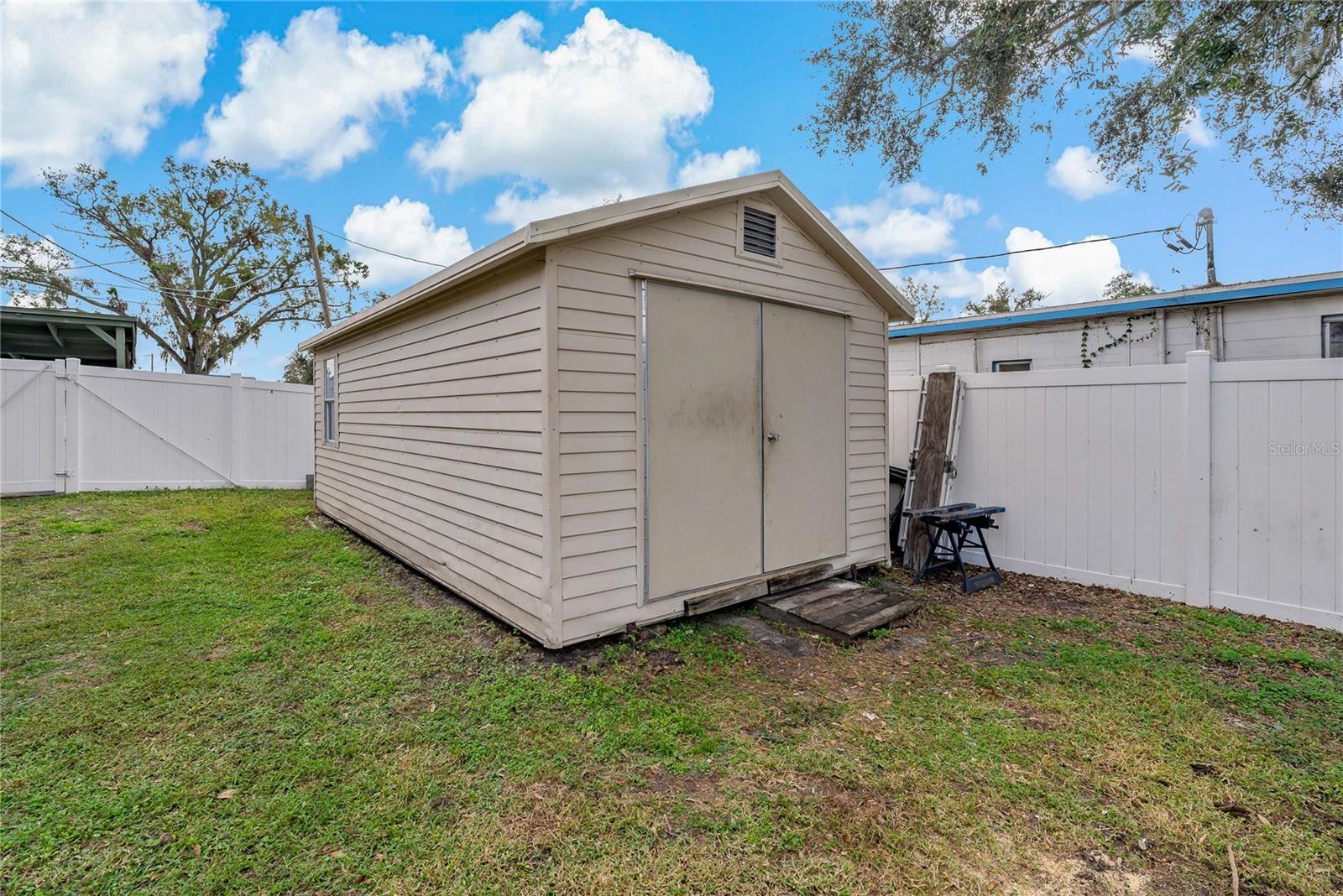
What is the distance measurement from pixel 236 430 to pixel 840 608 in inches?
432

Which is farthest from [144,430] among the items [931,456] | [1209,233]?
[1209,233]

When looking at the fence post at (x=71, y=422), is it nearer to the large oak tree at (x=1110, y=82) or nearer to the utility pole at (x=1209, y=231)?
the large oak tree at (x=1110, y=82)

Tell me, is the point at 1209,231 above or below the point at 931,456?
above

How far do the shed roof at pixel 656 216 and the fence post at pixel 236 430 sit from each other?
5.97 m

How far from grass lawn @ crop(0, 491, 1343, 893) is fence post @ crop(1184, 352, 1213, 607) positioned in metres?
0.28

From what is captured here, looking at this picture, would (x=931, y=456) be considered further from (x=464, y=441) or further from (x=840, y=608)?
(x=464, y=441)

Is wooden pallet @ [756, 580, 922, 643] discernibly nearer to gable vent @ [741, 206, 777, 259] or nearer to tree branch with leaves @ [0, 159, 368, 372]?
gable vent @ [741, 206, 777, 259]

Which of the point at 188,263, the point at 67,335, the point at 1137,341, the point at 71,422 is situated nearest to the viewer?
the point at 1137,341

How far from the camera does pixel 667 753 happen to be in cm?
261

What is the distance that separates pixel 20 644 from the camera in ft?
12.1

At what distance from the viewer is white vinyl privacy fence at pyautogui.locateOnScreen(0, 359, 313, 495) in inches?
333

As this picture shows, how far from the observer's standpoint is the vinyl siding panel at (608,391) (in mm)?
3539

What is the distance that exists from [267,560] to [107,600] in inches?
51.2

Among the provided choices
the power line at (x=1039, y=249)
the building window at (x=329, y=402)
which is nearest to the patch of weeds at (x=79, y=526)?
the building window at (x=329, y=402)
